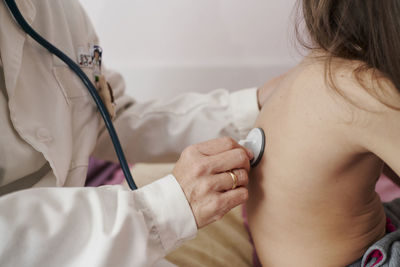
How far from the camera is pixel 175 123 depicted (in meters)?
0.87

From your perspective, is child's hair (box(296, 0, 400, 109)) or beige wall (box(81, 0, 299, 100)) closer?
child's hair (box(296, 0, 400, 109))

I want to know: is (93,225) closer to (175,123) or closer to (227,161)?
(227,161)

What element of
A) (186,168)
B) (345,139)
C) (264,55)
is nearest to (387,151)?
(345,139)

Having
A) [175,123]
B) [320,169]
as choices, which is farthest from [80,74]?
[320,169]

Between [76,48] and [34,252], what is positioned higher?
[76,48]

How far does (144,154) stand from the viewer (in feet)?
2.96

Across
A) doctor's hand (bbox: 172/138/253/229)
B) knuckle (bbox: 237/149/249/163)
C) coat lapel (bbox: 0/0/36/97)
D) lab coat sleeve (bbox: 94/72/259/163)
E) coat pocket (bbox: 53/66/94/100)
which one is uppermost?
coat lapel (bbox: 0/0/36/97)

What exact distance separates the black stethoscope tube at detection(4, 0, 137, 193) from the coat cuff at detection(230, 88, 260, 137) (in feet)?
0.99

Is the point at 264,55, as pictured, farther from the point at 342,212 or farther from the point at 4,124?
the point at 4,124

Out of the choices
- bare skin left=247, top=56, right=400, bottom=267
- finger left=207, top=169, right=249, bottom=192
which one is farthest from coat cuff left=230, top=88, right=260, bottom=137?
finger left=207, top=169, right=249, bottom=192

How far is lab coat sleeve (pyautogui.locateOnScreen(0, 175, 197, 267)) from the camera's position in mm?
449

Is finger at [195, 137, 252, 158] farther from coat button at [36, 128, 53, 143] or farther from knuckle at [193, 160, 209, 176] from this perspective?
coat button at [36, 128, 53, 143]

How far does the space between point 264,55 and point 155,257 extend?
93 centimetres

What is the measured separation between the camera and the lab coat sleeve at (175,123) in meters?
0.84
